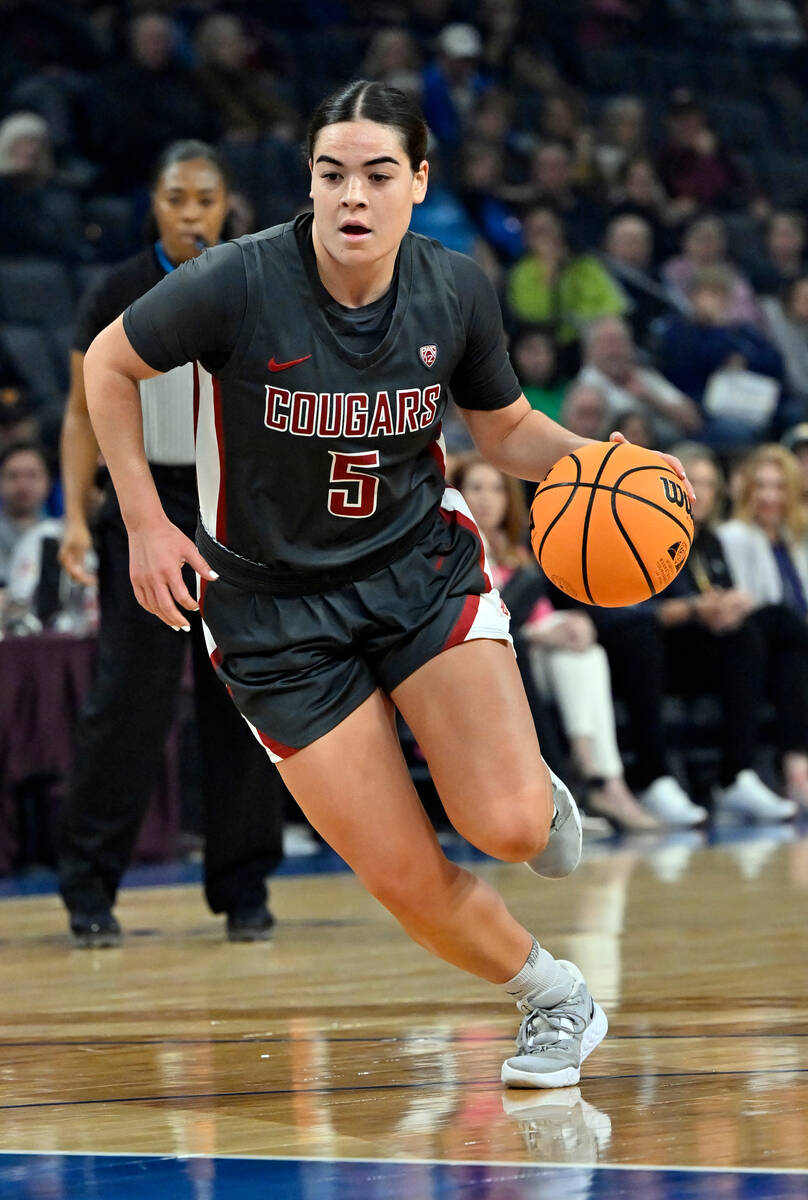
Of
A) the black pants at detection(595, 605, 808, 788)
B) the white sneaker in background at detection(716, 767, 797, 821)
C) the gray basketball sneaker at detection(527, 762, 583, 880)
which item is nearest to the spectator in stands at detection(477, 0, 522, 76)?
the black pants at detection(595, 605, 808, 788)

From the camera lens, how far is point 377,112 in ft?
10.5

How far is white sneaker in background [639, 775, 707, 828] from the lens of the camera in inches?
333

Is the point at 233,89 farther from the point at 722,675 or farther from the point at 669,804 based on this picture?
the point at 669,804

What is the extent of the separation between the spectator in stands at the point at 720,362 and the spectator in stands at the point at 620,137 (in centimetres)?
146

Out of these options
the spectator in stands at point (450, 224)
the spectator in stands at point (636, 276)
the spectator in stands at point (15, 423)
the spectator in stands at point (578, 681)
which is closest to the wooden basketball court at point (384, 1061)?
the spectator in stands at point (578, 681)

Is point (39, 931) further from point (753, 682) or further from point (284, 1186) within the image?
point (753, 682)

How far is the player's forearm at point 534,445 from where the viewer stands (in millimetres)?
3512

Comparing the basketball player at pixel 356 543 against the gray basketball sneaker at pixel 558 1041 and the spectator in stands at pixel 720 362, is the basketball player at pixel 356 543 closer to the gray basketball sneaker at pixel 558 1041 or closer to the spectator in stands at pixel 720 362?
the gray basketball sneaker at pixel 558 1041

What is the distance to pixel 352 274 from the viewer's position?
10.7 ft

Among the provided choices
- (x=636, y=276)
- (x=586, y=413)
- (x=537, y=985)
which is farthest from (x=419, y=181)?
(x=636, y=276)

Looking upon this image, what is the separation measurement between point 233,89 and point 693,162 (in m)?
3.64

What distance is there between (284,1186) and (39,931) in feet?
10.6

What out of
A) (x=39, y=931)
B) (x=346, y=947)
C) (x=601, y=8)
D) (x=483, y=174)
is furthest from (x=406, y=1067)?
(x=601, y=8)

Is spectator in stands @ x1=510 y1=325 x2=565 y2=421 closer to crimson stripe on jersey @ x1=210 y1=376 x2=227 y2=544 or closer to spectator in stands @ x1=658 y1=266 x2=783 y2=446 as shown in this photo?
spectator in stands @ x1=658 y1=266 x2=783 y2=446
